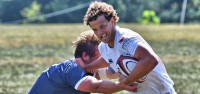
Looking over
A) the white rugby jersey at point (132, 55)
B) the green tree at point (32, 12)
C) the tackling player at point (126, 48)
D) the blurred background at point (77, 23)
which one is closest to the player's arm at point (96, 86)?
the tackling player at point (126, 48)

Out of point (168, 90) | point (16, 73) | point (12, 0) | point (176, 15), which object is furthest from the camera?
point (12, 0)

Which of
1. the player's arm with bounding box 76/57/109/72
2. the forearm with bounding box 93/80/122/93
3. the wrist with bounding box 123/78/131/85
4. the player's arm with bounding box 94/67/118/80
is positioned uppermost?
the player's arm with bounding box 76/57/109/72

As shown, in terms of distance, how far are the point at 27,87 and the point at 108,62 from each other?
455cm

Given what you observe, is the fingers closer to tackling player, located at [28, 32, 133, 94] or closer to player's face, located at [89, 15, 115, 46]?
tackling player, located at [28, 32, 133, 94]

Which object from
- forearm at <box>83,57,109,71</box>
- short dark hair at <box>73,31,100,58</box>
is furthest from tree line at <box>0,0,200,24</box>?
short dark hair at <box>73,31,100,58</box>

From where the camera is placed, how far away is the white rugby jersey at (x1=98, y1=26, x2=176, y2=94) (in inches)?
191

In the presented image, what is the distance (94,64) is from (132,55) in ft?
2.16

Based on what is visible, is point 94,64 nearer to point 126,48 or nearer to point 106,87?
point 106,87

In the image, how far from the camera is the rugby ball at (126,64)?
4871 mm

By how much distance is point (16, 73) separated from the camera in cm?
1203

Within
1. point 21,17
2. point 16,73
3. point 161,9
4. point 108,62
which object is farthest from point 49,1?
point 108,62

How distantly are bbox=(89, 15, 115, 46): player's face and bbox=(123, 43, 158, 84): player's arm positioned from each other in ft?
1.03

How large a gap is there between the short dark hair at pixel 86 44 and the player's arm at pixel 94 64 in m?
0.09

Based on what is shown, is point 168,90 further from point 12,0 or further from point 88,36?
point 12,0
